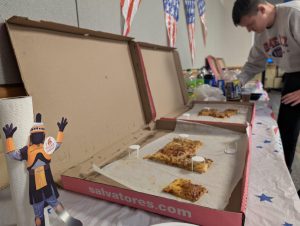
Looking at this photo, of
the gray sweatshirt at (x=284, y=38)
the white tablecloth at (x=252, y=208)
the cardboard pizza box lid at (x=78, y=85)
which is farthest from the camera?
the gray sweatshirt at (x=284, y=38)

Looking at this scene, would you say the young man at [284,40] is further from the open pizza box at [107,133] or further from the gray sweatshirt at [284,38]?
the open pizza box at [107,133]

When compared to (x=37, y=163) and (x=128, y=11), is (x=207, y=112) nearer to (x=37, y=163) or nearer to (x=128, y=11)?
(x=128, y=11)

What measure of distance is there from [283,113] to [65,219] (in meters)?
1.34

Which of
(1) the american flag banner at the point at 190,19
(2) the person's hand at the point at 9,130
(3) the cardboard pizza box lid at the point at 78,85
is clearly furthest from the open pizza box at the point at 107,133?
(1) the american flag banner at the point at 190,19

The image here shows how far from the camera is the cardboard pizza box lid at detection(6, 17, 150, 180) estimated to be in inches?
23.9

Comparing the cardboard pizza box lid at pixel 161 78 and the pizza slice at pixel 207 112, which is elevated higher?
the cardboard pizza box lid at pixel 161 78

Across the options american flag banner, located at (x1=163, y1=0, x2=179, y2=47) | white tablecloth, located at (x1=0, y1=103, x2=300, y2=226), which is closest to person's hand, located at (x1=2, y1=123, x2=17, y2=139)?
white tablecloth, located at (x1=0, y1=103, x2=300, y2=226)

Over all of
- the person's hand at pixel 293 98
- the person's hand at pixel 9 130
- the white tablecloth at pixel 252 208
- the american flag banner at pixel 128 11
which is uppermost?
the american flag banner at pixel 128 11

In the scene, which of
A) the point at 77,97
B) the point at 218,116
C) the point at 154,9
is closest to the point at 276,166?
the point at 218,116

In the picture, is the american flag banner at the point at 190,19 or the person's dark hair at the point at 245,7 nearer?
the person's dark hair at the point at 245,7

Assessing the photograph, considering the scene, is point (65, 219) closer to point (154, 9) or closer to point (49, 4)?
point (49, 4)

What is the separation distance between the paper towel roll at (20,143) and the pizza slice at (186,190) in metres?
0.29

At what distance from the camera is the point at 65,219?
1.40 ft

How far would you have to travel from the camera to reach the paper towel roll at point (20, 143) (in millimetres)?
378
